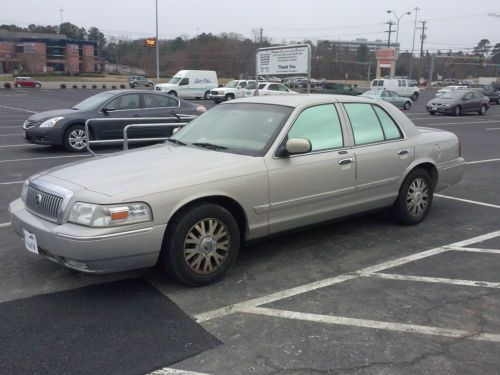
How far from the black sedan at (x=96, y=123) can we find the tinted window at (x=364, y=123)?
6.91m

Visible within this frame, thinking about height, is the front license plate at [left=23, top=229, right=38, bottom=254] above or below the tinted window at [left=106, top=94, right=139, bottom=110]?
below

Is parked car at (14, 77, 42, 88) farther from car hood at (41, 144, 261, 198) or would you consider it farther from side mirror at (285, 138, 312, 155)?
side mirror at (285, 138, 312, 155)

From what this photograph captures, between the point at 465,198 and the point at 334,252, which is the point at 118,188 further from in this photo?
the point at 465,198

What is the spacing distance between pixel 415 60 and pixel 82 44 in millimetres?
79529

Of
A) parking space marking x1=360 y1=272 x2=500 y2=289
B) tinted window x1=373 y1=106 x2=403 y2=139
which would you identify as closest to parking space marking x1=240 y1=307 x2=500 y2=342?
parking space marking x1=360 y1=272 x2=500 y2=289

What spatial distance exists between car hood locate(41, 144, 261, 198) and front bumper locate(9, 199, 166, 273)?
12.1 inches

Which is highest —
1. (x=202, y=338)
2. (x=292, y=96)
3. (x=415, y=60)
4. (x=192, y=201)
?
(x=415, y=60)

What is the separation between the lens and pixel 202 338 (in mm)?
3451

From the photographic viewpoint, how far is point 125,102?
1223cm

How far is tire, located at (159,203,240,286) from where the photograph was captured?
405 cm

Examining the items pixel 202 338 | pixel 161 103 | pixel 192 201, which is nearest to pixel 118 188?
pixel 192 201

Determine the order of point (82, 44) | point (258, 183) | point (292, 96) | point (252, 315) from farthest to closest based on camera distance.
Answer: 1. point (82, 44)
2. point (292, 96)
3. point (258, 183)
4. point (252, 315)

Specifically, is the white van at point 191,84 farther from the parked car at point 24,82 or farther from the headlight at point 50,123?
the parked car at point 24,82

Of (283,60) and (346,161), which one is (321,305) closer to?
(346,161)
